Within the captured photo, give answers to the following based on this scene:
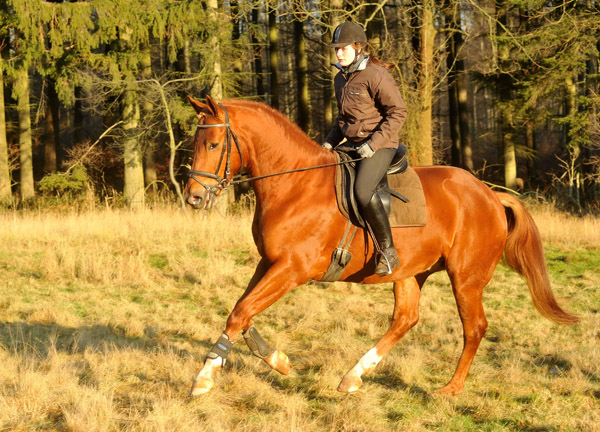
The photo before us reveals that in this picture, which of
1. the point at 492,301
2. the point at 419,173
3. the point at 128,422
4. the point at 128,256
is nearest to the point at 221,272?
the point at 128,256

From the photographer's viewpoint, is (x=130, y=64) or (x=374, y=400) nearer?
(x=374, y=400)

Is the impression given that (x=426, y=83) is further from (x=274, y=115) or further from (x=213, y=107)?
(x=213, y=107)

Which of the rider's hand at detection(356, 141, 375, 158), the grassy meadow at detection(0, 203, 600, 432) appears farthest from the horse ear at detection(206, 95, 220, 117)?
the grassy meadow at detection(0, 203, 600, 432)

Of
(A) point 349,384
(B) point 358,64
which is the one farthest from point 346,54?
(A) point 349,384

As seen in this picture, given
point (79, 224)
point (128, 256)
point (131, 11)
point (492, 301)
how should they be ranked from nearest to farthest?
point (492, 301)
point (128, 256)
point (79, 224)
point (131, 11)

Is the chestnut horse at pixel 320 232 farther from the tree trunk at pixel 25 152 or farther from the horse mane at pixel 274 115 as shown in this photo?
the tree trunk at pixel 25 152

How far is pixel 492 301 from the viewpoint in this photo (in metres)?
8.80

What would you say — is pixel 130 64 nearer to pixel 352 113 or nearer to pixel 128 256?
pixel 128 256

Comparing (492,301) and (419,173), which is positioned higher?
(419,173)

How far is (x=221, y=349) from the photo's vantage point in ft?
15.2

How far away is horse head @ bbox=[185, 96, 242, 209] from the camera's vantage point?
468 centimetres

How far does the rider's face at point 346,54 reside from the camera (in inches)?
201

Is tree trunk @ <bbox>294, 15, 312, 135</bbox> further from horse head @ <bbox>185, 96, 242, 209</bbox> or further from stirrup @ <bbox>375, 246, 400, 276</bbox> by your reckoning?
horse head @ <bbox>185, 96, 242, 209</bbox>

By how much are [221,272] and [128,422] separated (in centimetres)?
543
